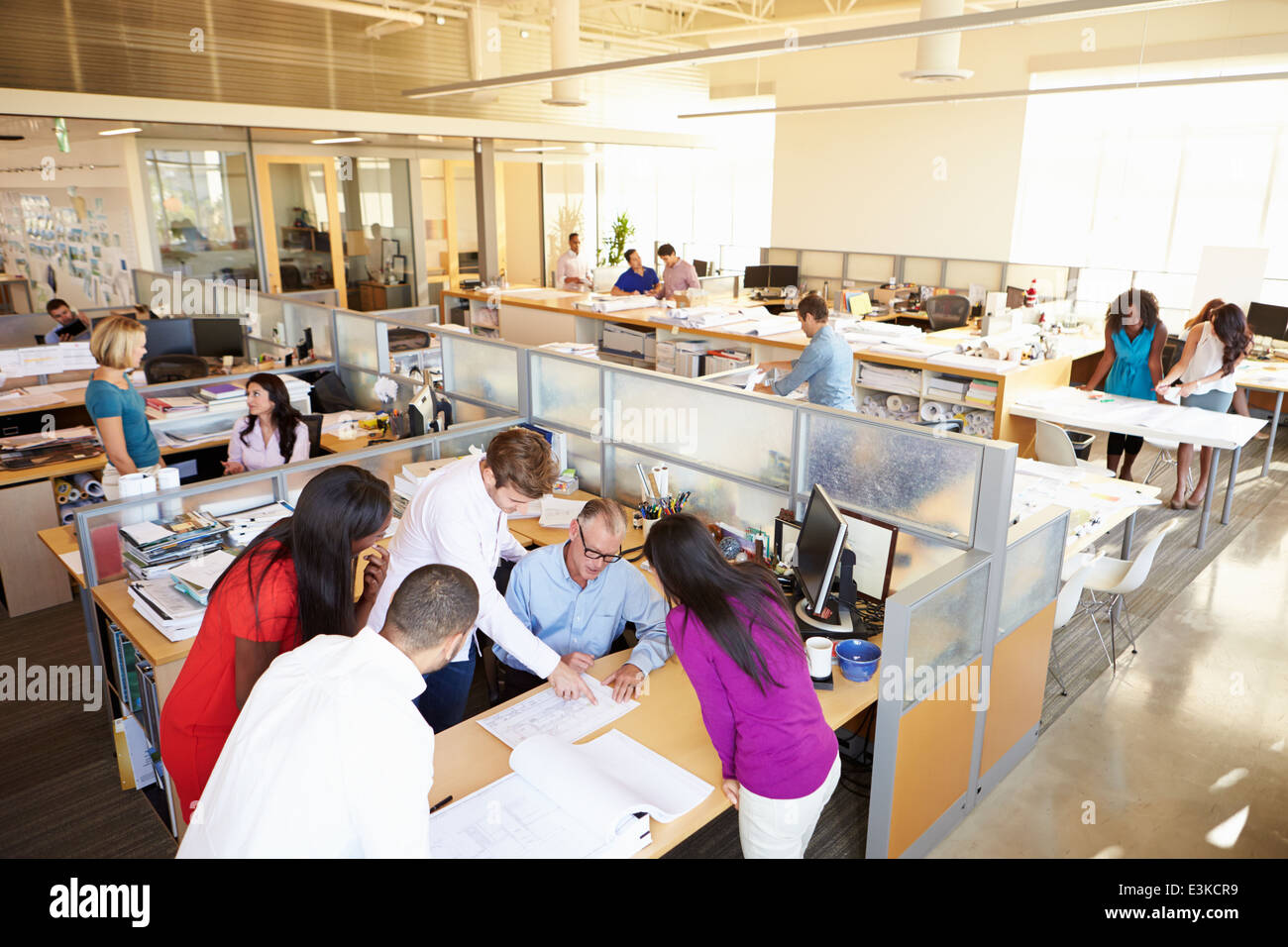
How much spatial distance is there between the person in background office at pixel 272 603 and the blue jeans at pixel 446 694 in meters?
0.82

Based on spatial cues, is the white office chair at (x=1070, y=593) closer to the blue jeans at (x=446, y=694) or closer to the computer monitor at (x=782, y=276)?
the blue jeans at (x=446, y=694)

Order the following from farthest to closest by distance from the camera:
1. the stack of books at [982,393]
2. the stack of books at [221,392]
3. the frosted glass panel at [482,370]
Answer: the stack of books at [982,393] → the stack of books at [221,392] → the frosted glass panel at [482,370]

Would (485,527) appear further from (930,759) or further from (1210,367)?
(1210,367)

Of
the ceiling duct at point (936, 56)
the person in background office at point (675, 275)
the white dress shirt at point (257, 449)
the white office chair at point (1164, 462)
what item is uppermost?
the ceiling duct at point (936, 56)

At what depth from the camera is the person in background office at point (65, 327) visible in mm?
6902

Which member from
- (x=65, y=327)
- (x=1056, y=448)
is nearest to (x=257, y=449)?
(x=65, y=327)

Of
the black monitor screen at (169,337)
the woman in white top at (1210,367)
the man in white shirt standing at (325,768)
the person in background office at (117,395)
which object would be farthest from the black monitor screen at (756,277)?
the man in white shirt standing at (325,768)

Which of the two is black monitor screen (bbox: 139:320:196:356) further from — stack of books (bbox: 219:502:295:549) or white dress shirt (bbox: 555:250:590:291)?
white dress shirt (bbox: 555:250:590:291)

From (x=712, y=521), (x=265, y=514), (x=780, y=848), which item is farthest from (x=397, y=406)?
(x=780, y=848)

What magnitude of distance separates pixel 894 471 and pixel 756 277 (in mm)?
9742

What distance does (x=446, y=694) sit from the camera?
304 centimetres

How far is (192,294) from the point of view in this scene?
8.73 metres
